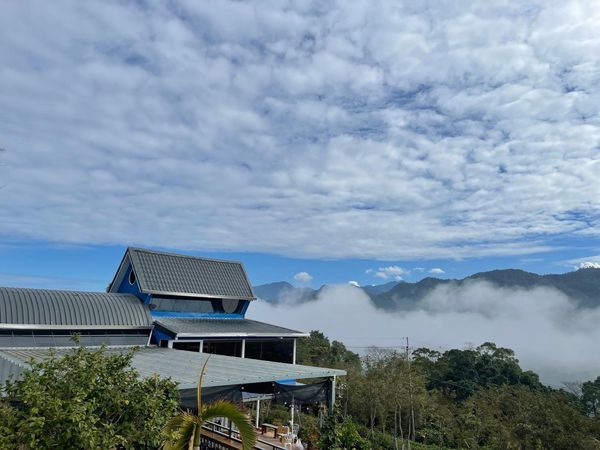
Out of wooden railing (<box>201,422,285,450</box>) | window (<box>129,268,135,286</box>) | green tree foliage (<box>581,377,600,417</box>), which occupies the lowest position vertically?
green tree foliage (<box>581,377,600,417</box>)

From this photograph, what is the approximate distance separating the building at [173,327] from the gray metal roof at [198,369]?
3 centimetres

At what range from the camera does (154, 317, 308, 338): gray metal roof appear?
→ 1778 cm

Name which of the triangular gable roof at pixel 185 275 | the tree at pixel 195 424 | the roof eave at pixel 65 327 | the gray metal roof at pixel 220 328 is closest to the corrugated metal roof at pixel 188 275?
the triangular gable roof at pixel 185 275

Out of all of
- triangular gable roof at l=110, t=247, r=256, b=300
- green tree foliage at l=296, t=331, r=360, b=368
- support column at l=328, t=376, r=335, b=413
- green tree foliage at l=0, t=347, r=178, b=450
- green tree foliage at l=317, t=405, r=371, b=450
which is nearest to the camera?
green tree foliage at l=0, t=347, r=178, b=450

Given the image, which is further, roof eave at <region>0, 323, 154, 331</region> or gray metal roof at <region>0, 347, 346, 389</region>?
roof eave at <region>0, 323, 154, 331</region>

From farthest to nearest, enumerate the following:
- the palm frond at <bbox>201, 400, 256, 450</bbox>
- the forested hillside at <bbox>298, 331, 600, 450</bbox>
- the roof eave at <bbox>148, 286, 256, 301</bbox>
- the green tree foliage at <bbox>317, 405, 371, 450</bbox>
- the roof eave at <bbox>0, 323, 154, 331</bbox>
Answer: the roof eave at <bbox>148, 286, 256, 301</bbox>, the forested hillside at <bbox>298, 331, 600, 450</bbox>, the roof eave at <bbox>0, 323, 154, 331</bbox>, the green tree foliage at <bbox>317, 405, 371, 450</bbox>, the palm frond at <bbox>201, 400, 256, 450</bbox>

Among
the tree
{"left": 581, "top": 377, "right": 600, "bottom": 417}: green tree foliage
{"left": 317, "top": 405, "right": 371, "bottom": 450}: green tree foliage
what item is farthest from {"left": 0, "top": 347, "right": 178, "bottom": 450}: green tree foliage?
{"left": 581, "top": 377, "right": 600, "bottom": 417}: green tree foliage

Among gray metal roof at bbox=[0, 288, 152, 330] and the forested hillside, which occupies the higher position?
gray metal roof at bbox=[0, 288, 152, 330]

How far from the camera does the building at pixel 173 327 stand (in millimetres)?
11836

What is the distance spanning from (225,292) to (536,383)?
90.4 ft

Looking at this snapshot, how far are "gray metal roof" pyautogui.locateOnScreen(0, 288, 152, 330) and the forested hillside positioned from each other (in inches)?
391

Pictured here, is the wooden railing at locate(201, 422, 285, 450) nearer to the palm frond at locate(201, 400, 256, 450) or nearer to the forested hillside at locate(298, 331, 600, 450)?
the forested hillside at locate(298, 331, 600, 450)

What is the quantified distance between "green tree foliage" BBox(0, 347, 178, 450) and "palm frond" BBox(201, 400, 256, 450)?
1.93 ft

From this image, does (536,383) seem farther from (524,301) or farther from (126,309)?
(524,301)
